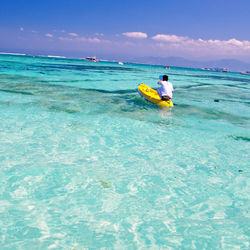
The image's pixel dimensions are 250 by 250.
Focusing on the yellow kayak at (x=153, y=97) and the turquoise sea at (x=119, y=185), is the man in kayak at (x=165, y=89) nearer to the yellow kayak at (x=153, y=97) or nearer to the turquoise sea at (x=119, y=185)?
the yellow kayak at (x=153, y=97)

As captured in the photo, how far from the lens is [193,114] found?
1107cm

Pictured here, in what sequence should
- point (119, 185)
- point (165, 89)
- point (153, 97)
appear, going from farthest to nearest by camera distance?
point (153, 97), point (165, 89), point (119, 185)

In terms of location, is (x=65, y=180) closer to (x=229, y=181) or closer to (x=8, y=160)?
(x=8, y=160)

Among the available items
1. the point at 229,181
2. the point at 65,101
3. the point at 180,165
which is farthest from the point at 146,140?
the point at 65,101

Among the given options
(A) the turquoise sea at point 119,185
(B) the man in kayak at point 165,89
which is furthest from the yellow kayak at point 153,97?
(A) the turquoise sea at point 119,185

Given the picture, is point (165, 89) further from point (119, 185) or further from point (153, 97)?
point (119, 185)

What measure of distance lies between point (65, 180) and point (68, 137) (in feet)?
7.70

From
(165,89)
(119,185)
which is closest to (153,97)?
(165,89)

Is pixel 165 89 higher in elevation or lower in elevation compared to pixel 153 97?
higher

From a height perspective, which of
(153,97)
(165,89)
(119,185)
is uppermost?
(165,89)

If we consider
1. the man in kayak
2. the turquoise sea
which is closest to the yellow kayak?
the man in kayak

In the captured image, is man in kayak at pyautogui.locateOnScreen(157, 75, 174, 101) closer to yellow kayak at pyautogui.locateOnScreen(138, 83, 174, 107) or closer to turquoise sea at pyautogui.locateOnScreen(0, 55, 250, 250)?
yellow kayak at pyautogui.locateOnScreen(138, 83, 174, 107)

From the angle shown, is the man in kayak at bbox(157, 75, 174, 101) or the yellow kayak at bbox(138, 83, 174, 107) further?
the yellow kayak at bbox(138, 83, 174, 107)

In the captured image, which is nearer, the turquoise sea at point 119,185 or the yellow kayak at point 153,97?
the turquoise sea at point 119,185
